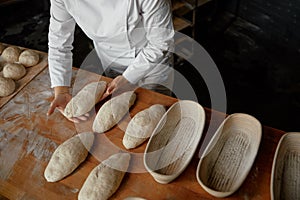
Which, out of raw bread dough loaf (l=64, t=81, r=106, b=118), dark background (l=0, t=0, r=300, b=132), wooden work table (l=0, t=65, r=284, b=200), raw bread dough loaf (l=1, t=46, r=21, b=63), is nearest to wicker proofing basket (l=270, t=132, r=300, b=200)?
wooden work table (l=0, t=65, r=284, b=200)

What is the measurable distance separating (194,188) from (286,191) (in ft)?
1.05

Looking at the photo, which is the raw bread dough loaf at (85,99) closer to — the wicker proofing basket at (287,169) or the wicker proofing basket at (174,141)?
the wicker proofing basket at (174,141)

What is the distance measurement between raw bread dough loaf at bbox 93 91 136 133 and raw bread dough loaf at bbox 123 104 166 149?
8 cm

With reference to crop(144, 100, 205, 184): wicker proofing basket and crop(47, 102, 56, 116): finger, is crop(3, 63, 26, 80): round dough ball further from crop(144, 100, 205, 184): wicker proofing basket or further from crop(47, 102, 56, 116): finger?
crop(144, 100, 205, 184): wicker proofing basket

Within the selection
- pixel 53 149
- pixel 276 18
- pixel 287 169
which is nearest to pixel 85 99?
pixel 53 149

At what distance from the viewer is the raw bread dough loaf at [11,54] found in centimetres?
176

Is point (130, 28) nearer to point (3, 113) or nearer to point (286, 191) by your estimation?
point (3, 113)

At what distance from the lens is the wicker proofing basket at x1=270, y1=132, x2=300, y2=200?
0.98 metres

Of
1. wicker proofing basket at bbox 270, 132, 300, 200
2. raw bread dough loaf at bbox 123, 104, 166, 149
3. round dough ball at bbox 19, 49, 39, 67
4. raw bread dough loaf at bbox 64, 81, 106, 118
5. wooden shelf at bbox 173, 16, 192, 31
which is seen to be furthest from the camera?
wooden shelf at bbox 173, 16, 192, 31

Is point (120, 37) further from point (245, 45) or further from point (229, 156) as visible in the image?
point (245, 45)

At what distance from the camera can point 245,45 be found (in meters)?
3.05

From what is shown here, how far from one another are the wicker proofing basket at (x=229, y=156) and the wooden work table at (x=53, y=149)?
1.5 inches

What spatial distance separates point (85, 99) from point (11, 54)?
2.42 ft

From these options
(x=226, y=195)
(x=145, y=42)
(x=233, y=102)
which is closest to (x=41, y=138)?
(x=145, y=42)
